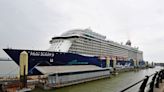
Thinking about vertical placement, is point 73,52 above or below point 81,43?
below

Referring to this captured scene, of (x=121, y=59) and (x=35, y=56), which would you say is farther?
(x=121, y=59)

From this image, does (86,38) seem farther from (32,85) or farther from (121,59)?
(121,59)

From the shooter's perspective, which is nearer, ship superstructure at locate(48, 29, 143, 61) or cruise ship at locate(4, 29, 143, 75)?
cruise ship at locate(4, 29, 143, 75)

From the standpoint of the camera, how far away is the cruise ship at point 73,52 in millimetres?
18812

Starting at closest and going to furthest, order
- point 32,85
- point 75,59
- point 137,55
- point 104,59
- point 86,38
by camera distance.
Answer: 1. point 32,85
2. point 75,59
3. point 86,38
4. point 104,59
5. point 137,55

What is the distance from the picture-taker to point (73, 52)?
24.7m

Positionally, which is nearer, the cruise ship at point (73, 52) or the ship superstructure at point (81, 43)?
the cruise ship at point (73, 52)

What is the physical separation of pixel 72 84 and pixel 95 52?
12183 mm

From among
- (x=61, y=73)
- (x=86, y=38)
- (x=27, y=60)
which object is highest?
(x=86, y=38)

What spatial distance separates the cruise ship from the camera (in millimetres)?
18812

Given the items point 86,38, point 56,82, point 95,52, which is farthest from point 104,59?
point 56,82

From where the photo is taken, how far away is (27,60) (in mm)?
18109

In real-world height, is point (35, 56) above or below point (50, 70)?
above

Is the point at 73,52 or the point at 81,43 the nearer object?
the point at 73,52
